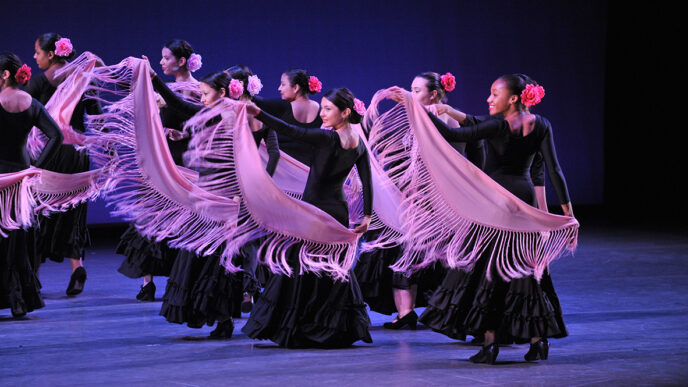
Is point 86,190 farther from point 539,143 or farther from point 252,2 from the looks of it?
point 252,2

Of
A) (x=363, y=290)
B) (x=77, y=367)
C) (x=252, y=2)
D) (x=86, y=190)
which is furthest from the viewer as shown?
(x=252, y=2)

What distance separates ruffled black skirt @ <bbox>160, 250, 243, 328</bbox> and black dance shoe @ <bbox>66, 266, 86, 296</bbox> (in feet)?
5.46

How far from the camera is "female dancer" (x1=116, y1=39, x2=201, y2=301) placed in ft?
18.5

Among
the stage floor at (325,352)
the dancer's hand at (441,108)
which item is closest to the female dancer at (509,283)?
the stage floor at (325,352)

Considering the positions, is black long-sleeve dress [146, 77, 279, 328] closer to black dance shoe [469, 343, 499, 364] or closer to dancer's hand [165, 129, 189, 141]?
dancer's hand [165, 129, 189, 141]

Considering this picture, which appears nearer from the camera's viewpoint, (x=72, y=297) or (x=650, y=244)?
(x=72, y=297)

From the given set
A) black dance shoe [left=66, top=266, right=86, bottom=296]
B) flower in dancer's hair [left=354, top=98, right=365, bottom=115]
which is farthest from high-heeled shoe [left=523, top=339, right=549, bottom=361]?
black dance shoe [left=66, top=266, right=86, bottom=296]

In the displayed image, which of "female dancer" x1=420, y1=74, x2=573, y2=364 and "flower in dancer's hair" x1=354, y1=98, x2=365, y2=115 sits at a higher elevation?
"flower in dancer's hair" x1=354, y1=98, x2=365, y2=115

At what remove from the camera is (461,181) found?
167 inches

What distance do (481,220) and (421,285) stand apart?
124 cm

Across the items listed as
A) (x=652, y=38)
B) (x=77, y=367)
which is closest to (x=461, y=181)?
(x=77, y=367)

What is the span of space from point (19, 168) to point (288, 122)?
1.74 meters

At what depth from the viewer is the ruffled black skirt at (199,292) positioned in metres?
4.75

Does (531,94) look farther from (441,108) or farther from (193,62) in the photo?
(193,62)
